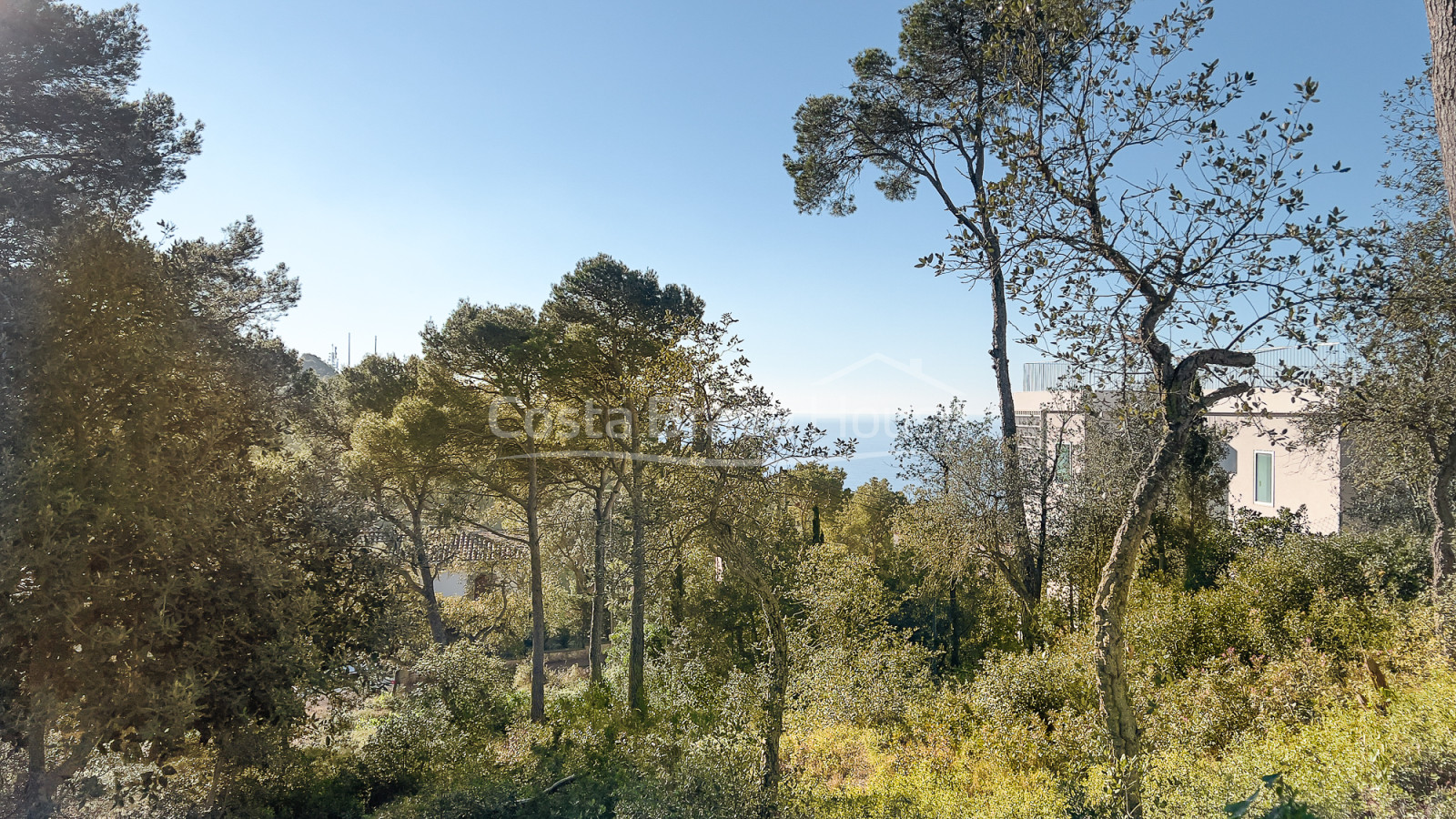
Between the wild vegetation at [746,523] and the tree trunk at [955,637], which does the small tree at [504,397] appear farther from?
the tree trunk at [955,637]

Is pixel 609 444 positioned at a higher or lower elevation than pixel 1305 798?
higher

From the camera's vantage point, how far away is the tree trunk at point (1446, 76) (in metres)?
3.64

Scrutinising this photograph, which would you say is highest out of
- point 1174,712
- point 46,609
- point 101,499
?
point 101,499

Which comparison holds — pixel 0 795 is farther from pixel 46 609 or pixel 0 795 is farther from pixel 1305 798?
pixel 1305 798

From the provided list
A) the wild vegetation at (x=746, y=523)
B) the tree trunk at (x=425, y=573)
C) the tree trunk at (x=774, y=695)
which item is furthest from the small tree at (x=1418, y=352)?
the tree trunk at (x=425, y=573)

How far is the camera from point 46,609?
14.9 ft

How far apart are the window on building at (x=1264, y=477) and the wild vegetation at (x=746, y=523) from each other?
2.14m

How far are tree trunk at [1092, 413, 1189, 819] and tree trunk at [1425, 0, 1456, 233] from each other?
2104mm

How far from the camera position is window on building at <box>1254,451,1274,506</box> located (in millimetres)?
15629

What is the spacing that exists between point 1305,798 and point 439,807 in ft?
21.7

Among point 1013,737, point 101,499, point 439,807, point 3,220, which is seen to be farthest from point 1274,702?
point 3,220

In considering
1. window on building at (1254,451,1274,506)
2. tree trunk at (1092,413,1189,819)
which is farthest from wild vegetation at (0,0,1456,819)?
window on building at (1254,451,1274,506)

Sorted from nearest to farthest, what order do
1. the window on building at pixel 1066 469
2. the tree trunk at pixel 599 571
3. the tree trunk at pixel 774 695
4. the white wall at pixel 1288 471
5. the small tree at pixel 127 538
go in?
the small tree at pixel 127 538 → the tree trunk at pixel 774 695 → the window on building at pixel 1066 469 → the tree trunk at pixel 599 571 → the white wall at pixel 1288 471

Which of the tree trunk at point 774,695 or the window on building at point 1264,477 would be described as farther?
the window on building at point 1264,477
